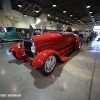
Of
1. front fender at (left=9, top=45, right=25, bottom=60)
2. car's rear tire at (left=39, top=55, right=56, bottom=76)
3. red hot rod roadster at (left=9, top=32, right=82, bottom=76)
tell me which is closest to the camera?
red hot rod roadster at (left=9, top=32, right=82, bottom=76)

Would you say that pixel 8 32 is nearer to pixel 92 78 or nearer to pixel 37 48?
pixel 37 48

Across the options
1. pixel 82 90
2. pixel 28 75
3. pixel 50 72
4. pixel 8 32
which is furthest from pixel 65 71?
pixel 8 32

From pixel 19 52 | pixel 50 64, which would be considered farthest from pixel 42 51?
pixel 19 52

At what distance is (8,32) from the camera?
8.92 m

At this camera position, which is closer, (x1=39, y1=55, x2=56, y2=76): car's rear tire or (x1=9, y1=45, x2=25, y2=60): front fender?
(x1=39, y1=55, x2=56, y2=76): car's rear tire

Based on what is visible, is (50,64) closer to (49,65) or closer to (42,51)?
(49,65)

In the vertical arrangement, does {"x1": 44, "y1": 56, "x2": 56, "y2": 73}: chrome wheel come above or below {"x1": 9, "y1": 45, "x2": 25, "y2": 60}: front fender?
below

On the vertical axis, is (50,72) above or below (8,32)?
below

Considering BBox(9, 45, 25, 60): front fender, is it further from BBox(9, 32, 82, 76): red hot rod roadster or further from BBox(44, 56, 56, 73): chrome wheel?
BBox(44, 56, 56, 73): chrome wheel

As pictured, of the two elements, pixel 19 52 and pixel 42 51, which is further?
pixel 19 52

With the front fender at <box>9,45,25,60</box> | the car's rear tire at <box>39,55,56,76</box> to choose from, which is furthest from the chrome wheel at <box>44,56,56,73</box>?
the front fender at <box>9,45,25,60</box>

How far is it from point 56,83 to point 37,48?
1128mm

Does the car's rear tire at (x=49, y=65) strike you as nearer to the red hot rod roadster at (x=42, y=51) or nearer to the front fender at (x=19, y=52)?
the red hot rod roadster at (x=42, y=51)

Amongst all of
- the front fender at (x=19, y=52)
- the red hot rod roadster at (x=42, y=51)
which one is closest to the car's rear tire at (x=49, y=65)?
the red hot rod roadster at (x=42, y=51)
